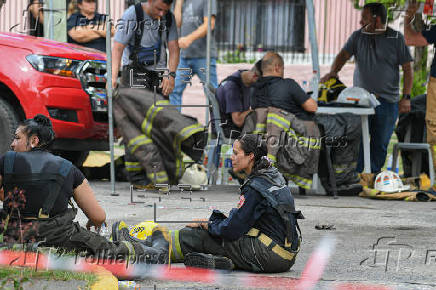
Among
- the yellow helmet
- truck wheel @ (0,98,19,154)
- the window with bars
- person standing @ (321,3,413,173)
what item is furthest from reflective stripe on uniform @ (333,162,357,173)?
the window with bars

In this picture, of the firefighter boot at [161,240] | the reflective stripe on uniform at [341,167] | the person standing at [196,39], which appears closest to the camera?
the firefighter boot at [161,240]

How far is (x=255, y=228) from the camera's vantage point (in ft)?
18.2

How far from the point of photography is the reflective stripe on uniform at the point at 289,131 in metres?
9.10

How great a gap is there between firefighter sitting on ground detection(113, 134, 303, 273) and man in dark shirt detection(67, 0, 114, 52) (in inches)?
231

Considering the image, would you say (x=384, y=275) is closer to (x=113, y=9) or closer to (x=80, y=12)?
(x=80, y=12)

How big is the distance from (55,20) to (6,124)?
2270 millimetres

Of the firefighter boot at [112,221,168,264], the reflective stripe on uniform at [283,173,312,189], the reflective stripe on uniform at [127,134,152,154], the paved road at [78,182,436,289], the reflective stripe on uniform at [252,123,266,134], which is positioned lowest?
the paved road at [78,182,436,289]

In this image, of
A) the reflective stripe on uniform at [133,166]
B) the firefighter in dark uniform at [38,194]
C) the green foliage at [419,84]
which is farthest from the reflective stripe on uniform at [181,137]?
the green foliage at [419,84]

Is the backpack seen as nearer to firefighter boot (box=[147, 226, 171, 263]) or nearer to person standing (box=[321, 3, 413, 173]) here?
person standing (box=[321, 3, 413, 173])

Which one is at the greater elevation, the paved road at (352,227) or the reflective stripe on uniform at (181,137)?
the reflective stripe on uniform at (181,137)

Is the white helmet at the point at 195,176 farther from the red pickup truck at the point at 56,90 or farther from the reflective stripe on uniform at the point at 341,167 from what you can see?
the reflective stripe on uniform at the point at 341,167

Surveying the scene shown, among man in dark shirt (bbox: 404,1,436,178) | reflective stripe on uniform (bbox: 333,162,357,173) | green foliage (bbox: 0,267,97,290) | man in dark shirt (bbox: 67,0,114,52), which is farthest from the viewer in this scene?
man in dark shirt (bbox: 67,0,114,52)

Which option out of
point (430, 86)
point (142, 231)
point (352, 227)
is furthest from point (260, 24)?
point (142, 231)

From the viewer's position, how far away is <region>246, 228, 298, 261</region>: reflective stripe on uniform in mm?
5484
